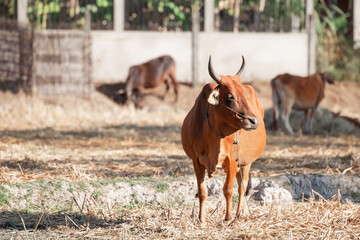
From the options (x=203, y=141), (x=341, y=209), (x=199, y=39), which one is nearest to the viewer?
(x=203, y=141)

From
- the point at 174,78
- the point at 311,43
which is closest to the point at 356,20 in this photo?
the point at 311,43

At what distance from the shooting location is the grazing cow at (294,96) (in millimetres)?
13188

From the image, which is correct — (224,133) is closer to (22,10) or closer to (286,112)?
(286,112)

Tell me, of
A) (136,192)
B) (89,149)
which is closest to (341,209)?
(136,192)

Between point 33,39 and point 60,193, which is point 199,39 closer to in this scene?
point 33,39

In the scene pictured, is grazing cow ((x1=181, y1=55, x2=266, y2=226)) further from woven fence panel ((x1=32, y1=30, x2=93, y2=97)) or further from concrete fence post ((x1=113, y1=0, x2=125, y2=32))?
concrete fence post ((x1=113, y1=0, x2=125, y2=32))

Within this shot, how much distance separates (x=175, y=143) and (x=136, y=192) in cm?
437

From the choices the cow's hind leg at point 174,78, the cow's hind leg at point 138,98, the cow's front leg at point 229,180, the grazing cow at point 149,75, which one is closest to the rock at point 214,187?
the cow's front leg at point 229,180

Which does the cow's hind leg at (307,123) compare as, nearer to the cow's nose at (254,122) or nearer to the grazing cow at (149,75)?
the grazing cow at (149,75)

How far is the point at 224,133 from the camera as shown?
5.02 m

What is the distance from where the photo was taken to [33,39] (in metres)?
17.0

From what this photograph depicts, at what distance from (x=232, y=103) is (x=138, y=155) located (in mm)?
4580

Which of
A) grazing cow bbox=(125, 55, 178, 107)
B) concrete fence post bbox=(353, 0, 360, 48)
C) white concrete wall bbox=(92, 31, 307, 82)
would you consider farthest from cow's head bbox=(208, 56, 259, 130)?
concrete fence post bbox=(353, 0, 360, 48)

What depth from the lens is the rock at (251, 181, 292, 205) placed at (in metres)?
6.30
